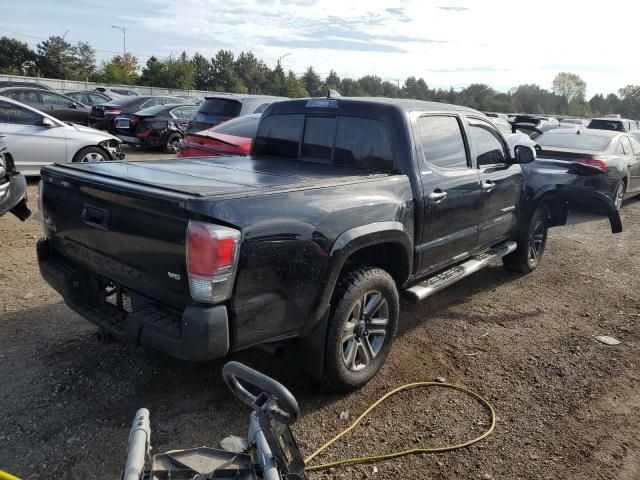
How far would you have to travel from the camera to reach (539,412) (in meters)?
3.41

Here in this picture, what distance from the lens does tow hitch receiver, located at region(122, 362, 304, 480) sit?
6.66 ft

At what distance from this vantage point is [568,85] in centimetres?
10012

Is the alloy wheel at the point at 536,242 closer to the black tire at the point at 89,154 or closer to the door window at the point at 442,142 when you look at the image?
the door window at the point at 442,142

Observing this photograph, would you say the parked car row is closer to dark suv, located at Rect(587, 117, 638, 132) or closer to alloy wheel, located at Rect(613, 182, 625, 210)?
alloy wheel, located at Rect(613, 182, 625, 210)

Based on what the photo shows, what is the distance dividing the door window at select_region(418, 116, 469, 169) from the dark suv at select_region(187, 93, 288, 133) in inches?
313

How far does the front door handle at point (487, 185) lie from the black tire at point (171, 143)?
11084mm

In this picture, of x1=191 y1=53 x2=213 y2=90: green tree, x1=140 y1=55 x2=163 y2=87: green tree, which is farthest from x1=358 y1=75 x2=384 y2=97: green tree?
x1=140 y1=55 x2=163 y2=87: green tree

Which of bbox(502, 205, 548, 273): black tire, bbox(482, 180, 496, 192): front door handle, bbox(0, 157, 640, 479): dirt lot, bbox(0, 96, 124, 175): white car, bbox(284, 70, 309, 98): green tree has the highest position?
bbox(284, 70, 309, 98): green tree

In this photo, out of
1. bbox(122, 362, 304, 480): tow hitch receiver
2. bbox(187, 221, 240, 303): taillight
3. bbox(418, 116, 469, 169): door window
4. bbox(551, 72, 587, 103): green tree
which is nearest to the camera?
bbox(122, 362, 304, 480): tow hitch receiver

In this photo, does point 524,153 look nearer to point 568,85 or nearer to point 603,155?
point 603,155

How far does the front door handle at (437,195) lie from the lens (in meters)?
3.92

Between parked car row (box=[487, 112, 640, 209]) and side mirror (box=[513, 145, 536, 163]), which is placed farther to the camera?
parked car row (box=[487, 112, 640, 209])

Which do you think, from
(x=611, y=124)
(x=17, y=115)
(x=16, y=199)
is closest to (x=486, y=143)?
(x=16, y=199)

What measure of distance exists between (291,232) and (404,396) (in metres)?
1.49
